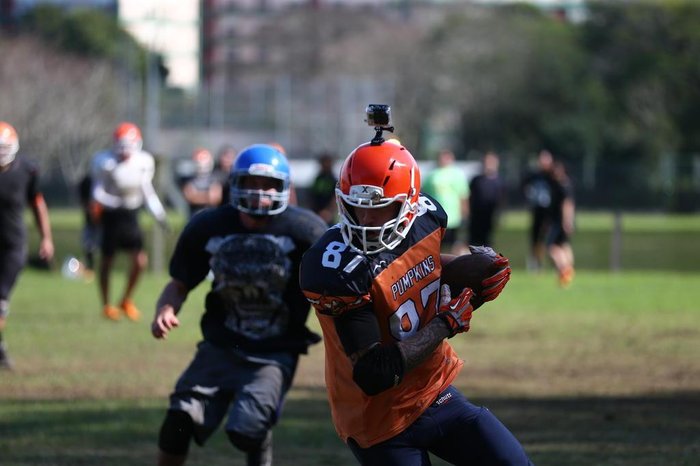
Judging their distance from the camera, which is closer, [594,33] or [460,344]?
[460,344]

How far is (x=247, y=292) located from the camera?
277 inches

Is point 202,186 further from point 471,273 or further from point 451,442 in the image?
point 451,442

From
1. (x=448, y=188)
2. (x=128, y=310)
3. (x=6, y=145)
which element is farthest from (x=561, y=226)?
(x=6, y=145)

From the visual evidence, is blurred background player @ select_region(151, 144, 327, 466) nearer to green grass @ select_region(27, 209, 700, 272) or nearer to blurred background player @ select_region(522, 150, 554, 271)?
blurred background player @ select_region(522, 150, 554, 271)

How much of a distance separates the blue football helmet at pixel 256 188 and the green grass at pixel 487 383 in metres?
1.92

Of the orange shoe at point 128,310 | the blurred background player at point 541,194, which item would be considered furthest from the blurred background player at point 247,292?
the blurred background player at point 541,194

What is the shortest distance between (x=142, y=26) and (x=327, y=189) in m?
40.0

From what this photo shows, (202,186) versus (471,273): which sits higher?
(471,273)

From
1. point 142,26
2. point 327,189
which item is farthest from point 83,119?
point 327,189

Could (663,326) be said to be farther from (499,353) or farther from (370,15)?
(370,15)

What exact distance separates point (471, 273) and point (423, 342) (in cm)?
40

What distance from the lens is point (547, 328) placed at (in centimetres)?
1556

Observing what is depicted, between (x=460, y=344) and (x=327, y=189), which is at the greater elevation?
(x=327, y=189)

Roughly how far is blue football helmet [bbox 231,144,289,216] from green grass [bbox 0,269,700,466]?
192cm
